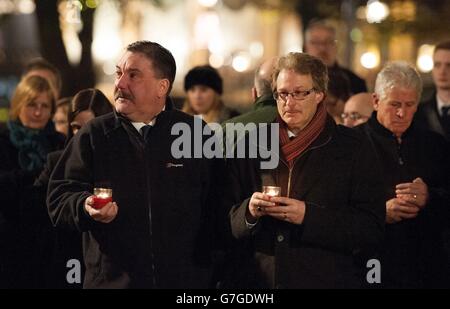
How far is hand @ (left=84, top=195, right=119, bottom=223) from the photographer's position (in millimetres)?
6008

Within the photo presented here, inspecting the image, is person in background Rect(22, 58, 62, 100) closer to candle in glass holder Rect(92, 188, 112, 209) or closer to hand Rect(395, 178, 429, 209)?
hand Rect(395, 178, 429, 209)

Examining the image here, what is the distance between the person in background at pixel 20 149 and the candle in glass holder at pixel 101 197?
2.18 meters

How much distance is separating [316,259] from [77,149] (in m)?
1.47

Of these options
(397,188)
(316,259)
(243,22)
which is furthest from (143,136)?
(243,22)

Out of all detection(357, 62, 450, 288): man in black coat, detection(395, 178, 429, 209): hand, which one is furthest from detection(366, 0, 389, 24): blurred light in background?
detection(395, 178, 429, 209): hand

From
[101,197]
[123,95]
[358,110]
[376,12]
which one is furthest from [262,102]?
[376,12]

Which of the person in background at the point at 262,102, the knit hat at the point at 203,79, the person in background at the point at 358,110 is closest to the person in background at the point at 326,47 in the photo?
the knit hat at the point at 203,79

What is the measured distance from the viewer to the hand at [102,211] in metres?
6.01

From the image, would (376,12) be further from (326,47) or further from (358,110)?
(358,110)

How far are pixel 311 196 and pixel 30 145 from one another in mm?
3037

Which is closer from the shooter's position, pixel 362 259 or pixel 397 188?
pixel 362 259

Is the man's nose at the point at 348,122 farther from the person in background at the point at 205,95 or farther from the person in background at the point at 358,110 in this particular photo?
Answer: the person in background at the point at 205,95

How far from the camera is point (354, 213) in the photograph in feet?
20.8
